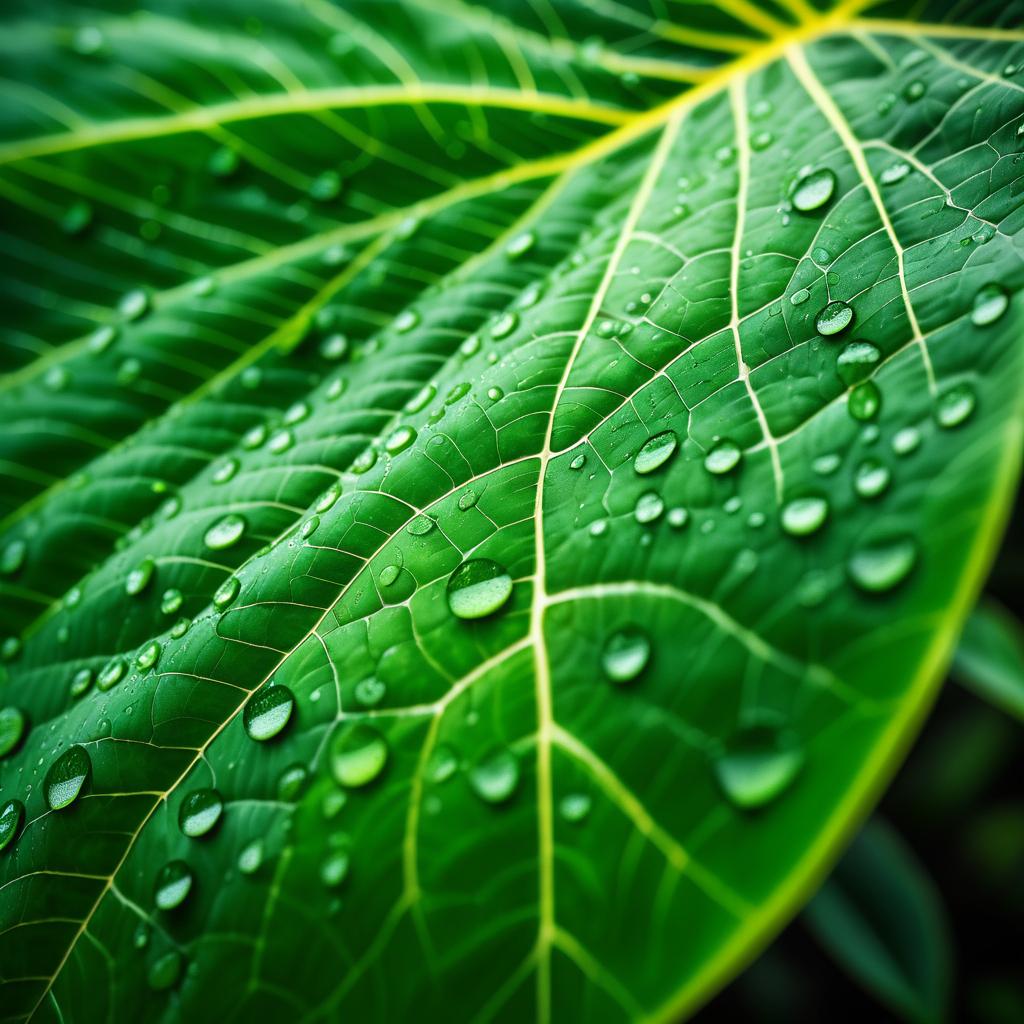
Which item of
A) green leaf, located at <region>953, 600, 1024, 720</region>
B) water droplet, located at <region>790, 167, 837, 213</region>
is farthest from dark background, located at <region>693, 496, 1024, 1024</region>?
water droplet, located at <region>790, 167, 837, 213</region>

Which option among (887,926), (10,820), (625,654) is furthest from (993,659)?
(10,820)

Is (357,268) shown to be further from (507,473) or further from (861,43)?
(861,43)

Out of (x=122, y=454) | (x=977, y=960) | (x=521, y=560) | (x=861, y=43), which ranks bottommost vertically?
(x=977, y=960)

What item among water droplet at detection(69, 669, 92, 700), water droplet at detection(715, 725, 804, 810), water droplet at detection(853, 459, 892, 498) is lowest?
water droplet at detection(715, 725, 804, 810)

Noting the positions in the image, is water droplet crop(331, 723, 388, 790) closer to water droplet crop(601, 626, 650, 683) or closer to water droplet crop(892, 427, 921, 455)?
water droplet crop(601, 626, 650, 683)

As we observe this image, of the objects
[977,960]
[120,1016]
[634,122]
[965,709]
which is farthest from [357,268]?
[977,960]
